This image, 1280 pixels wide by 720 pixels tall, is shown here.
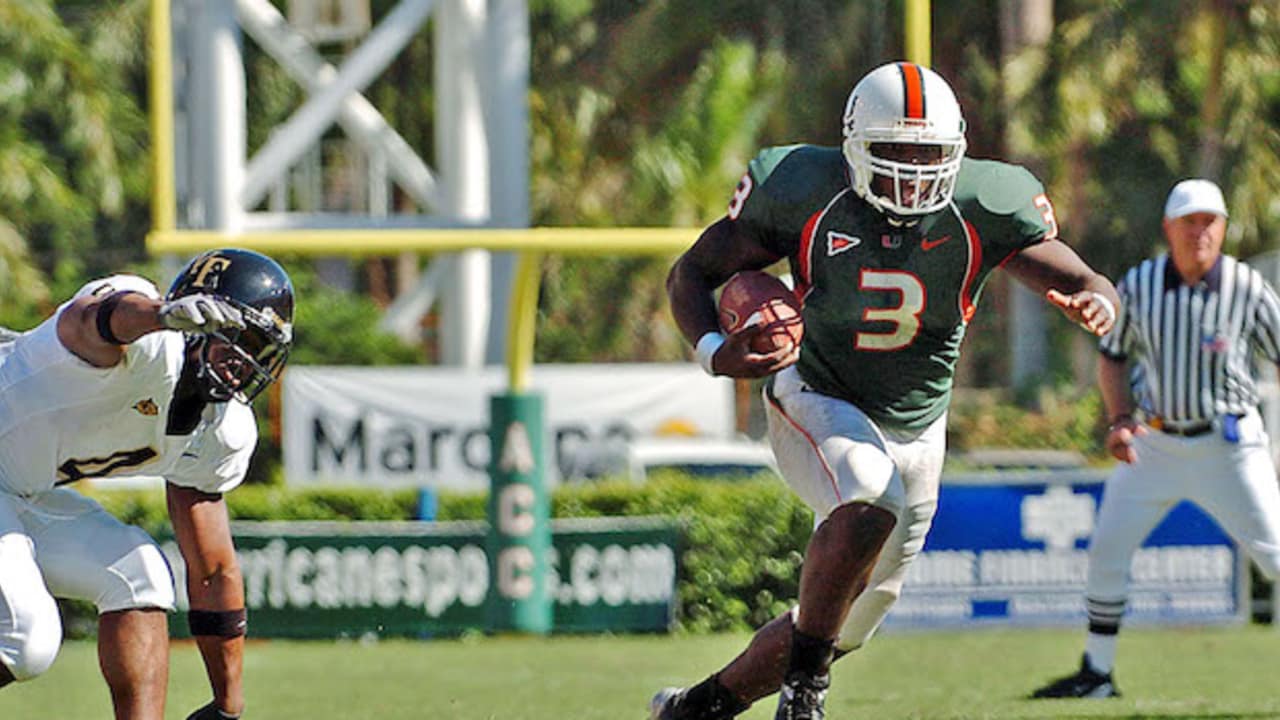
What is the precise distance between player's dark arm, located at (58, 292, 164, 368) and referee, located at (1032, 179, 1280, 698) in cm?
405

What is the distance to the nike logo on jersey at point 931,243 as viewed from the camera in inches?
234

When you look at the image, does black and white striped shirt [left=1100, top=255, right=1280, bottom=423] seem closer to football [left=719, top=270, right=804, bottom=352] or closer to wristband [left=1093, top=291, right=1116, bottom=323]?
wristband [left=1093, top=291, right=1116, bottom=323]

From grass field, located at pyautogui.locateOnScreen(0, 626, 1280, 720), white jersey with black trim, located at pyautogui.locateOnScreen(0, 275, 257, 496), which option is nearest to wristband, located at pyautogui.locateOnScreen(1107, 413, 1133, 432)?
grass field, located at pyautogui.locateOnScreen(0, 626, 1280, 720)

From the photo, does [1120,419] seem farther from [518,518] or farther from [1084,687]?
[518,518]

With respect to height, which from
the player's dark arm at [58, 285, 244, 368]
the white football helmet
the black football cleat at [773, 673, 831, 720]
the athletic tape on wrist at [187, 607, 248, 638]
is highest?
the white football helmet

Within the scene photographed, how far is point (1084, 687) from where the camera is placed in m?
8.31

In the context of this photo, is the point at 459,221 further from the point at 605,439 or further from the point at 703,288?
the point at 703,288

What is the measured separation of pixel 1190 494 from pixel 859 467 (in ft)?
9.32

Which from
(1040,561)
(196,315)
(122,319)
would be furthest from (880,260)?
(1040,561)

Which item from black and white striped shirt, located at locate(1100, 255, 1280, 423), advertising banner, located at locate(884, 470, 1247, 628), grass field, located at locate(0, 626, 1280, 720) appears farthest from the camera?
advertising banner, located at locate(884, 470, 1247, 628)

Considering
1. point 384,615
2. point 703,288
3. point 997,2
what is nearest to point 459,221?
point 384,615

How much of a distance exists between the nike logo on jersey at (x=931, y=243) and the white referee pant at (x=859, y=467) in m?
0.45

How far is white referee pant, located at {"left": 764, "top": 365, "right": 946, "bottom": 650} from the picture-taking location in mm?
5824

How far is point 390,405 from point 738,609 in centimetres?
693
